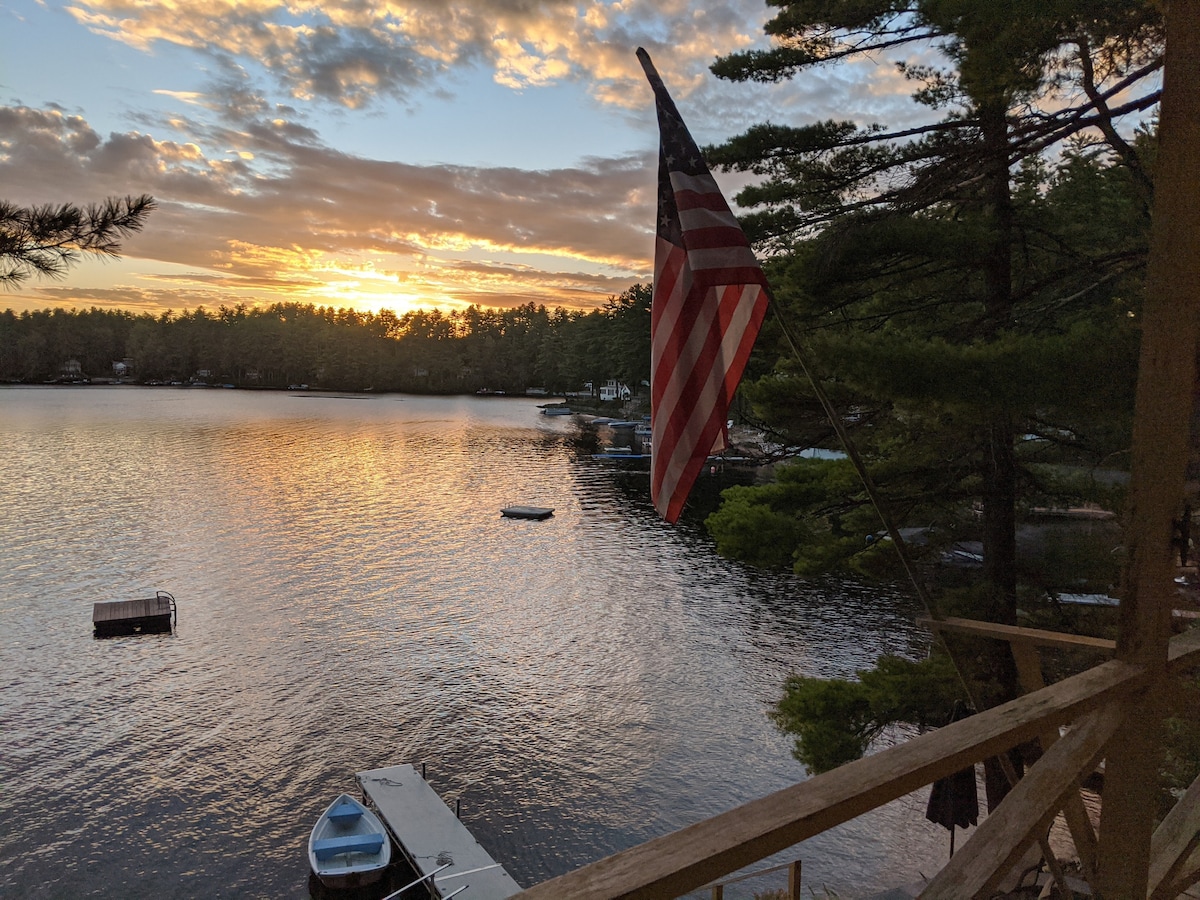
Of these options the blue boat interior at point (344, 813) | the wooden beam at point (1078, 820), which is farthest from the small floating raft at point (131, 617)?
the wooden beam at point (1078, 820)

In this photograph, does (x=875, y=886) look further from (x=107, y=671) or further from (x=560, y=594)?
(x=107, y=671)

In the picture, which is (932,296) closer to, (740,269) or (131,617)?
(740,269)

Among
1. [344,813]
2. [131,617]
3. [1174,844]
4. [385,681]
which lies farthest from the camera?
[131,617]

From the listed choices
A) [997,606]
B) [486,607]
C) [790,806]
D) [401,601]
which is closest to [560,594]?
[486,607]

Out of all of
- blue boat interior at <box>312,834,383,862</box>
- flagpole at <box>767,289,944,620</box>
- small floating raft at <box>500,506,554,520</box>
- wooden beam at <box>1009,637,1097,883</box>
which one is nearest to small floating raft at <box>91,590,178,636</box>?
blue boat interior at <box>312,834,383,862</box>

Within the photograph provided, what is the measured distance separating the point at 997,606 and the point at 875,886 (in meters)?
5.96

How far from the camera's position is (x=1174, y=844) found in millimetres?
3199

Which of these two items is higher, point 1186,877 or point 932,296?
point 932,296

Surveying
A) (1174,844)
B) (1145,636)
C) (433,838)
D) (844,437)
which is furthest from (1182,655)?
(433,838)

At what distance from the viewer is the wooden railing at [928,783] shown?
1.29m

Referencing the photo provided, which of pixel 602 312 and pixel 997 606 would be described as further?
pixel 602 312

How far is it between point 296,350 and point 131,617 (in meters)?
147

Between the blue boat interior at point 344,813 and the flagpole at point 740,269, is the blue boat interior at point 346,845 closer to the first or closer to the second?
the blue boat interior at point 344,813

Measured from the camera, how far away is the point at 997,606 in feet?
31.3
